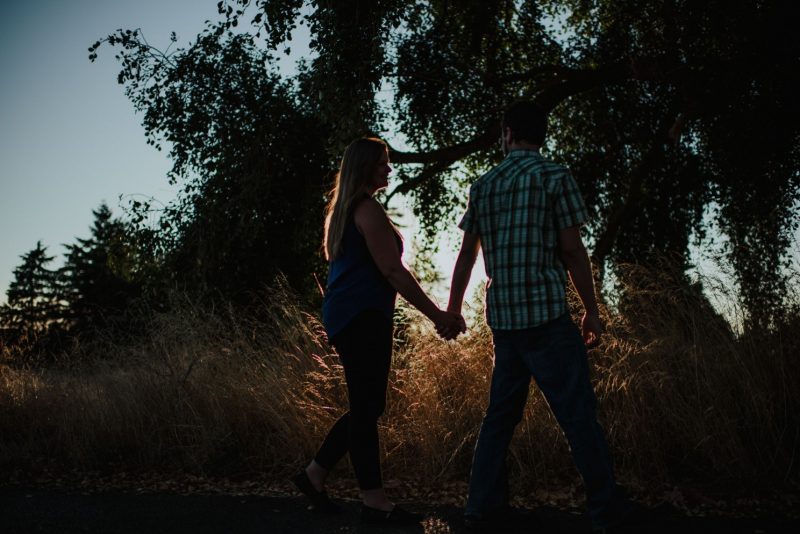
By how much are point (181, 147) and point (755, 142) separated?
8.55 m

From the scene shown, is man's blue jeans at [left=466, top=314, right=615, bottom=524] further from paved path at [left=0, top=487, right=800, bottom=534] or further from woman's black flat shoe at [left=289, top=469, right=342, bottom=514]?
woman's black flat shoe at [left=289, top=469, right=342, bottom=514]

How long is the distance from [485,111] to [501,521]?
8431 millimetres

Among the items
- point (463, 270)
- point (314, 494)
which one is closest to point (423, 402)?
point (314, 494)

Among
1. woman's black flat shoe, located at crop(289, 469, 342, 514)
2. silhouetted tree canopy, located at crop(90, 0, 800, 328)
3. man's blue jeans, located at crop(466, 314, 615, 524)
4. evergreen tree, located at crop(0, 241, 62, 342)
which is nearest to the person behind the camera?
man's blue jeans, located at crop(466, 314, 615, 524)

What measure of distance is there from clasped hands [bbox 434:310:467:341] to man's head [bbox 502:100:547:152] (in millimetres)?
903

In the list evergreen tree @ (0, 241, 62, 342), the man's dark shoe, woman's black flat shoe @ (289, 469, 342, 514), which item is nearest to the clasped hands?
the man's dark shoe

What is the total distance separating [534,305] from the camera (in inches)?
122

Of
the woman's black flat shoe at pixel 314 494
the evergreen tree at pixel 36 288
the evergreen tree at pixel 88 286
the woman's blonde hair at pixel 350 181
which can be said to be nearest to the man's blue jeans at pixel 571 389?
the woman's blonde hair at pixel 350 181

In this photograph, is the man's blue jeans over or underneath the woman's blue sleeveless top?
underneath

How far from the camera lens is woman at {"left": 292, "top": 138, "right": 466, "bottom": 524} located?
134 inches

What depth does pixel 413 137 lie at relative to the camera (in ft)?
36.7

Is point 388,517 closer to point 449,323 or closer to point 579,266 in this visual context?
point 449,323

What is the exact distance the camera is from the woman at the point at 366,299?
3396 mm

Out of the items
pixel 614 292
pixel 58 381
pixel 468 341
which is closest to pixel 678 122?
pixel 614 292
